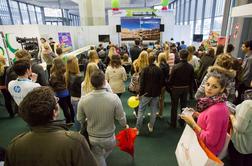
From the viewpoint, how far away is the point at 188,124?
5.16 ft

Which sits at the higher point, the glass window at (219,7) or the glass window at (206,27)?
the glass window at (219,7)

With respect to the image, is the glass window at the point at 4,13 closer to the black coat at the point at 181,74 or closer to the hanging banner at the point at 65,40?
the hanging banner at the point at 65,40

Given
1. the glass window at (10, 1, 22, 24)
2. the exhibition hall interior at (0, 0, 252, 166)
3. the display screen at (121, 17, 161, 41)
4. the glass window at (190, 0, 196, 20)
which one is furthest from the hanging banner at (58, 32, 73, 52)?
the glass window at (190, 0, 196, 20)

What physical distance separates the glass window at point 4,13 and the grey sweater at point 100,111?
1120 cm

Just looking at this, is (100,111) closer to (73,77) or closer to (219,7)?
(73,77)

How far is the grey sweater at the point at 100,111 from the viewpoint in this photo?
1.64 metres

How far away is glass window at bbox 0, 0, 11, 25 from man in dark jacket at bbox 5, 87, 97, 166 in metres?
11.7

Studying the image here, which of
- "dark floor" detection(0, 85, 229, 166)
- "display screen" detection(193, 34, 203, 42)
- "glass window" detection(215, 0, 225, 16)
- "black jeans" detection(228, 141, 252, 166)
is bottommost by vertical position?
"dark floor" detection(0, 85, 229, 166)

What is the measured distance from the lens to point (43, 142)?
89 centimetres

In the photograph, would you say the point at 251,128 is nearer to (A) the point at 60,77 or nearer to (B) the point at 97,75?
(B) the point at 97,75

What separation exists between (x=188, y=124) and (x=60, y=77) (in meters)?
2.07

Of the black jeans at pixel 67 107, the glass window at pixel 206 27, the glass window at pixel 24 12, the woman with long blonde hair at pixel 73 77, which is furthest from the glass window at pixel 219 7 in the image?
the glass window at pixel 24 12

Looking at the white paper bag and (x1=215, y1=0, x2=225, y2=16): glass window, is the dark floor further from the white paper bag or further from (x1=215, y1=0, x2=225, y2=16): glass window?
(x1=215, y1=0, x2=225, y2=16): glass window

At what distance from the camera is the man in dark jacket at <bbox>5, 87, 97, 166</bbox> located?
0.89 metres
